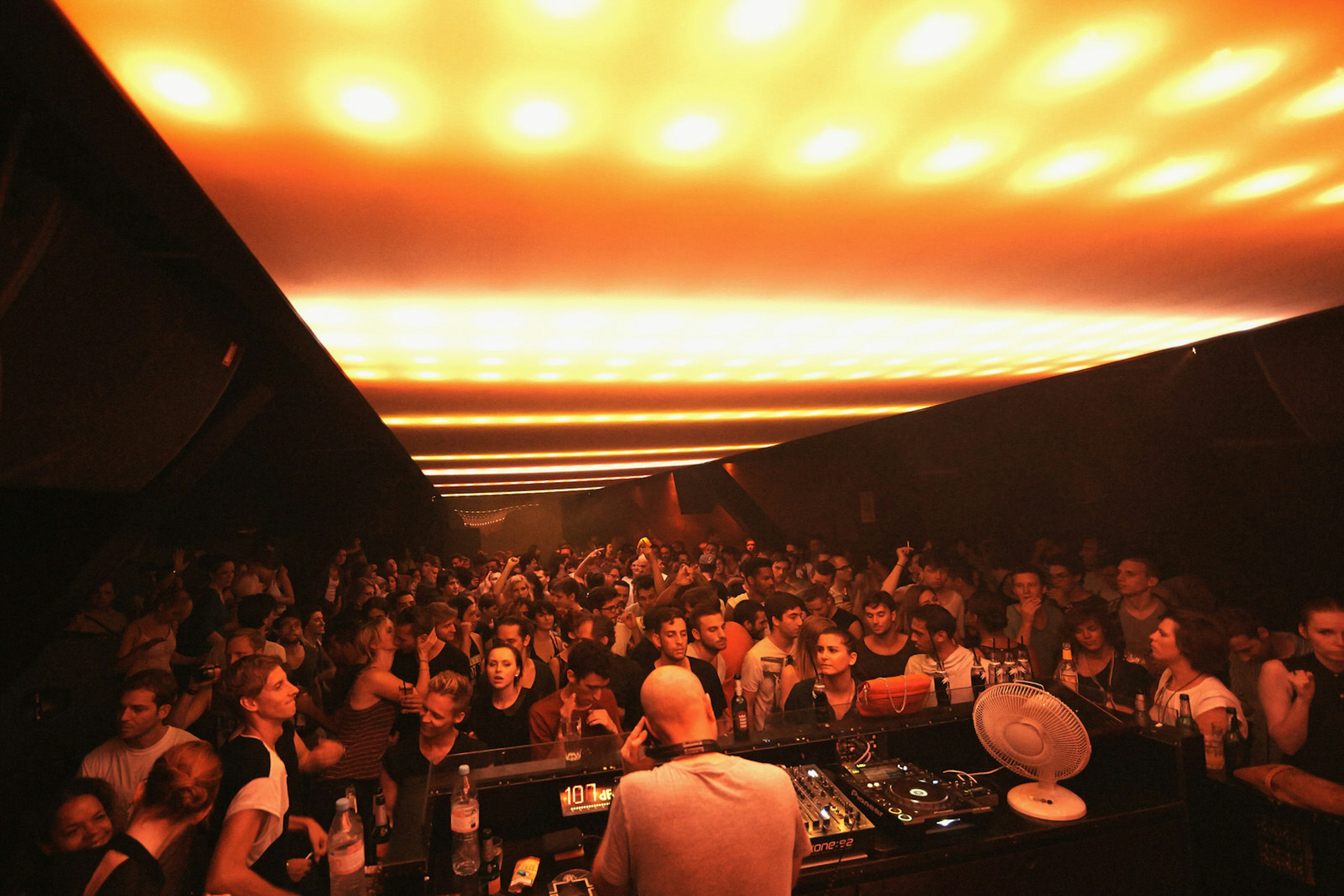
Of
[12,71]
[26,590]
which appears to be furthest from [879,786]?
[26,590]

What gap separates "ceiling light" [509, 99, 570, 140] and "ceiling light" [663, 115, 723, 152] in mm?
291

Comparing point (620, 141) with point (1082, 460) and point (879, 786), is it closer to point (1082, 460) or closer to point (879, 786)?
point (879, 786)

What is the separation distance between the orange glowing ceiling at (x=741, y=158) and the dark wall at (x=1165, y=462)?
1.64 m

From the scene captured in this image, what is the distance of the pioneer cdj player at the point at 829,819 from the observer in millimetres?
2584

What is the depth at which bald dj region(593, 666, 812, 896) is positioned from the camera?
1858 mm

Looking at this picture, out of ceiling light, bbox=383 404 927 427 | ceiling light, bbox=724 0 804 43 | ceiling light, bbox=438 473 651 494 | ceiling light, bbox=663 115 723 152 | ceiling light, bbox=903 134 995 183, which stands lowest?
ceiling light, bbox=724 0 804 43

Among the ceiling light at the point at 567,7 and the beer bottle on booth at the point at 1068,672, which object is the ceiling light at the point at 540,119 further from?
the beer bottle on booth at the point at 1068,672

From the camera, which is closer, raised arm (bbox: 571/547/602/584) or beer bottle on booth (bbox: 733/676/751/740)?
beer bottle on booth (bbox: 733/676/751/740)

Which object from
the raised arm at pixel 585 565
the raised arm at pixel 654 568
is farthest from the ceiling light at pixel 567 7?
the raised arm at pixel 585 565

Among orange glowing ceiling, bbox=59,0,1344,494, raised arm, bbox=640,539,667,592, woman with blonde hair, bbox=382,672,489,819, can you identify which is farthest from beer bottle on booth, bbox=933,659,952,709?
raised arm, bbox=640,539,667,592

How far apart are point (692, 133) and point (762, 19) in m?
0.47

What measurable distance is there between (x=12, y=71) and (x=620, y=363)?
3509mm

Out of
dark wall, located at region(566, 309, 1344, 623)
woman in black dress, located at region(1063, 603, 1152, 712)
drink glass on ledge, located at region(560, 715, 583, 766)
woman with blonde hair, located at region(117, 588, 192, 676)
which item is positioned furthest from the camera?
dark wall, located at region(566, 309, 1344, 623)

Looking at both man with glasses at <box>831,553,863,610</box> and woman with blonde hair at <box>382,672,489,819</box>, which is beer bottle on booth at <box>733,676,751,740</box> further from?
man with glasses at <box>831,553,863,610</box>
